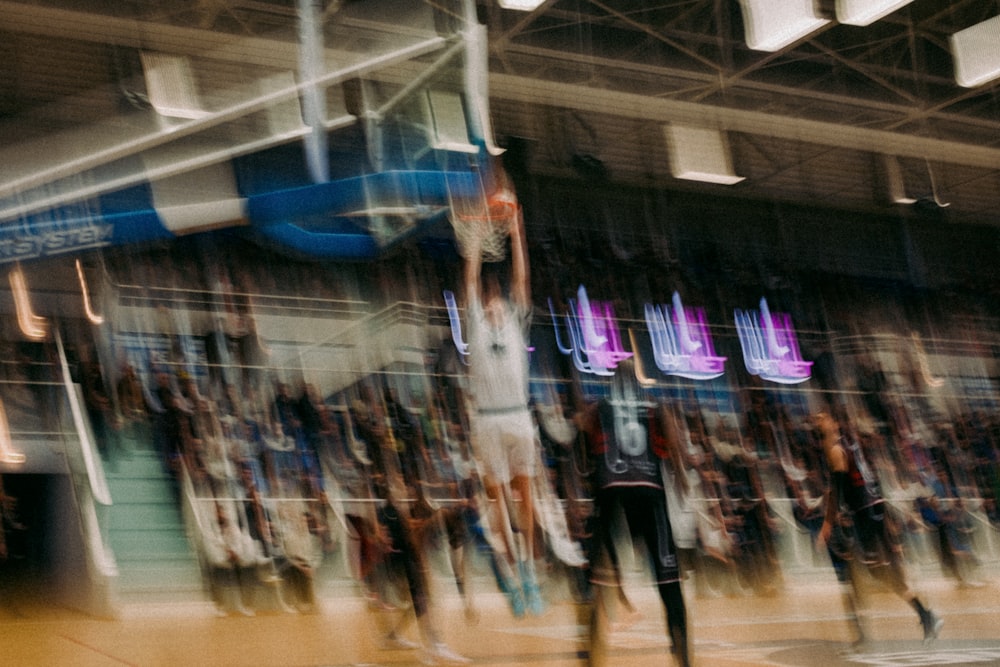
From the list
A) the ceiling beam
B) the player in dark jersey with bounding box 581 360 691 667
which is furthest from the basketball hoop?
the player in dark jersey with bounding box 581 360 691 667

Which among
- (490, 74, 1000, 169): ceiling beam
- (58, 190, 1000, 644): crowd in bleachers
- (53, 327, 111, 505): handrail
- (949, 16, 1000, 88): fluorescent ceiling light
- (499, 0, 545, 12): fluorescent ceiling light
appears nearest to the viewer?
(53, 327, 111, 505): handrail

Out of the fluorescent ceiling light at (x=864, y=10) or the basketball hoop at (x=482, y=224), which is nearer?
the basketball hoop at (x=482, y=224)

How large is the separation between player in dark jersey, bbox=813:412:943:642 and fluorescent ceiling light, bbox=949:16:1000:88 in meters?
3.57

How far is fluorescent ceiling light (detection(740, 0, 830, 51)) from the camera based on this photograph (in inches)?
265

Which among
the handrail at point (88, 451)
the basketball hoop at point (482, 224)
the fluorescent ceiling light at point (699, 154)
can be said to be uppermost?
the fluorescent ceiling light at point (699, 154)

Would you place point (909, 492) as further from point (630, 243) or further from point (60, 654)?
point (60, 654)

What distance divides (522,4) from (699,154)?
6.42ft

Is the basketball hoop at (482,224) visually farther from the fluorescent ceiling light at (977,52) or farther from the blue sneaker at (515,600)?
the fluorescent ceiling light at (977,52)

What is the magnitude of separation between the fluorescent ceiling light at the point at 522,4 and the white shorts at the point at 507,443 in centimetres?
256

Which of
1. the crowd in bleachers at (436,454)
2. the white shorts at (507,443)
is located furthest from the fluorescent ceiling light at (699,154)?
the white shorts at (507,443)

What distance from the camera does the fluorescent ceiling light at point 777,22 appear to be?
22.1 ft

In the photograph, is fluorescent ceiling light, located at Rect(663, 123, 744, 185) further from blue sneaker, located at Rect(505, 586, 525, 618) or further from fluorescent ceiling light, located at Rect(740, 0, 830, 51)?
blue sneaker, located at Rect(505, 586, 525, 618)

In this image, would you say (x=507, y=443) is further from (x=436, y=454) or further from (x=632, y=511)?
(x=632, y=511)

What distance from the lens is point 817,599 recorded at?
6367 millimetres
